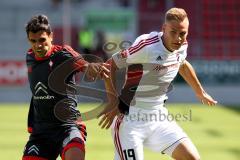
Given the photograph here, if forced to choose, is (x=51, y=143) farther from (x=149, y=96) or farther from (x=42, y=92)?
(x=149, y=96)

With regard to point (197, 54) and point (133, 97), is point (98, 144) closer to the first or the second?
point (133, 97)

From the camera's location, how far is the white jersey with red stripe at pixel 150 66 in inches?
274

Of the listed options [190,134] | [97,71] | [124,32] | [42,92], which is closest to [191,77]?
[97,71]

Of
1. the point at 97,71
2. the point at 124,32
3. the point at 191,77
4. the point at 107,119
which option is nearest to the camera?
the point at 97,71

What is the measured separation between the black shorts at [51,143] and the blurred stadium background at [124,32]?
1522 centimetres

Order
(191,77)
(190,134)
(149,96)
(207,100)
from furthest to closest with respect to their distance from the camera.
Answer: (190,134) → (191,77) → (207,100) → (149,96)

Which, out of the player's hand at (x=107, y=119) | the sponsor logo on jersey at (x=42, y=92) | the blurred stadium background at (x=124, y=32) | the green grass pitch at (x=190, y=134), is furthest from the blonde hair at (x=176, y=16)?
the blurred stadium background at (x=124, y=32)

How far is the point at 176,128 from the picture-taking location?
23.3 ft

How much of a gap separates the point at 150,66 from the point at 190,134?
746 centimetres

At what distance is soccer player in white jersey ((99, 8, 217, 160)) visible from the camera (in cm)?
681

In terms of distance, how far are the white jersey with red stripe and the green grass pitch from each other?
4030 mm

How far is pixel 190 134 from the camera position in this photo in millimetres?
14312

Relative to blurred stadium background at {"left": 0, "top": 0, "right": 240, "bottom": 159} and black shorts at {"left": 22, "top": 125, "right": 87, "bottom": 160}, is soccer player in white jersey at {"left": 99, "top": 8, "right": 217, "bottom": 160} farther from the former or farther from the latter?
blurred stadium background at {"left": 0, "top": 0, "right": 240, "bottom": 159}

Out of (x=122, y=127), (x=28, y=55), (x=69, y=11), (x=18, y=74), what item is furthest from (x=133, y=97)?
(x=69, y=11)
